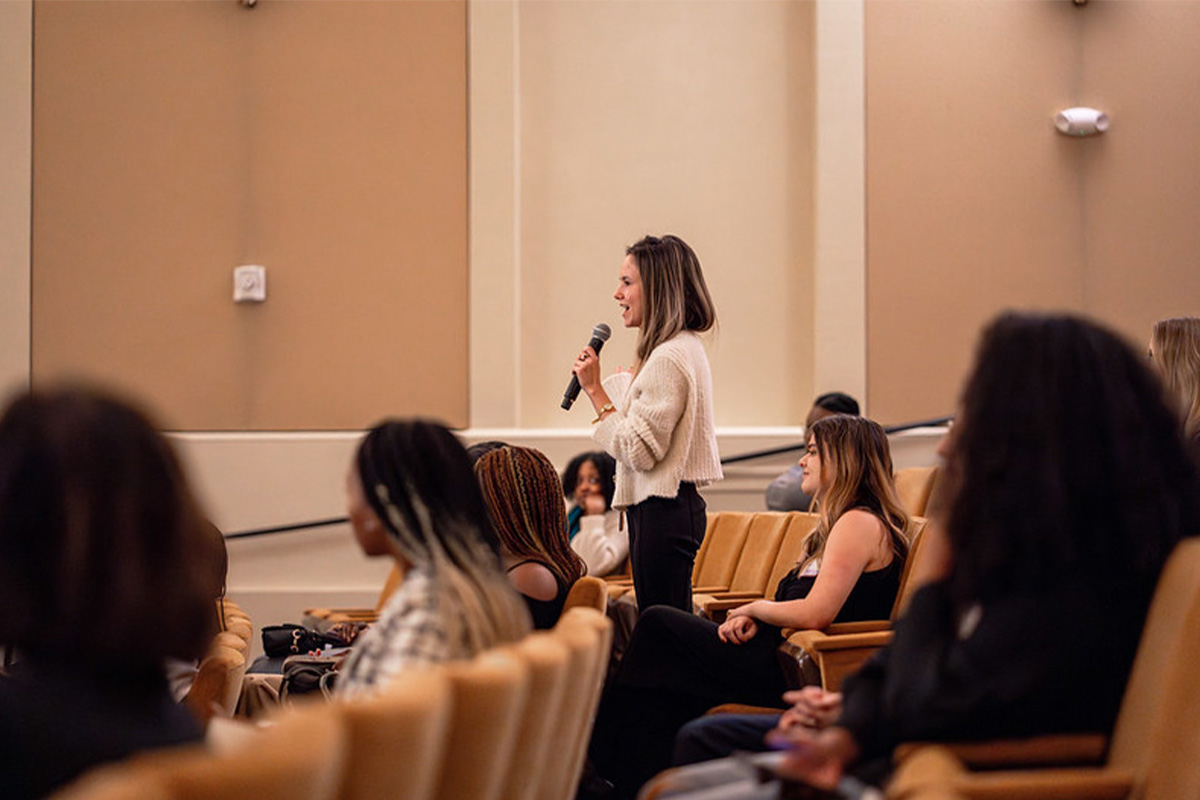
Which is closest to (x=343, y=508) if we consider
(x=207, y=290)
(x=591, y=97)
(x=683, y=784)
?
(x=207, y=290)

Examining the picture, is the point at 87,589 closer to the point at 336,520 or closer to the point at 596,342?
the point at 596,342

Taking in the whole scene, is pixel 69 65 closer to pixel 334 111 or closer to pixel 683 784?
pixel 334 111

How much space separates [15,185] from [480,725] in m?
5.84

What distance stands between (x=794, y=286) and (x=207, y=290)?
→ 2852 millimetres

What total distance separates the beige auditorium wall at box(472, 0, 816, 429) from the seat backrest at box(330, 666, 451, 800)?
5.35m

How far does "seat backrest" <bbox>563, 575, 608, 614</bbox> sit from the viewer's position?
2.58 m

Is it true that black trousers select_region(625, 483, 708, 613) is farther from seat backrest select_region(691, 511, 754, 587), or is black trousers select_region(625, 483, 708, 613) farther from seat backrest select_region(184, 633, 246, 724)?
seat backrest select_region(184, 633, 246, 724)

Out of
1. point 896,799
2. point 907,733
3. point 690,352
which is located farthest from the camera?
point 690,352

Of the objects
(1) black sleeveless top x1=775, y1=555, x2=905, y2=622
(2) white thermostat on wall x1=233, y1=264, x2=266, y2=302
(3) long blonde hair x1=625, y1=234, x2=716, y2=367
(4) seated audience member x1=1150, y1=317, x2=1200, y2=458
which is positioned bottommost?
(1) black sleeveless top x1=775, y1=555, x2=905, y2=622

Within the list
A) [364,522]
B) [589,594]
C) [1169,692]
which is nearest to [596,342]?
[589,594]

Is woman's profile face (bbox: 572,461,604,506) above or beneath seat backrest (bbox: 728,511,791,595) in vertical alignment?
above

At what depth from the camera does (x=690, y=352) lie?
359 centimetres

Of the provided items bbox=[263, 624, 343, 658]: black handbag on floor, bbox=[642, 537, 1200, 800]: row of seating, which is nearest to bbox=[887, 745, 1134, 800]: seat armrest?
bbox=[642, 537, 1200, 800]: row of seating

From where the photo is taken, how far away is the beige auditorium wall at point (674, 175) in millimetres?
6672
